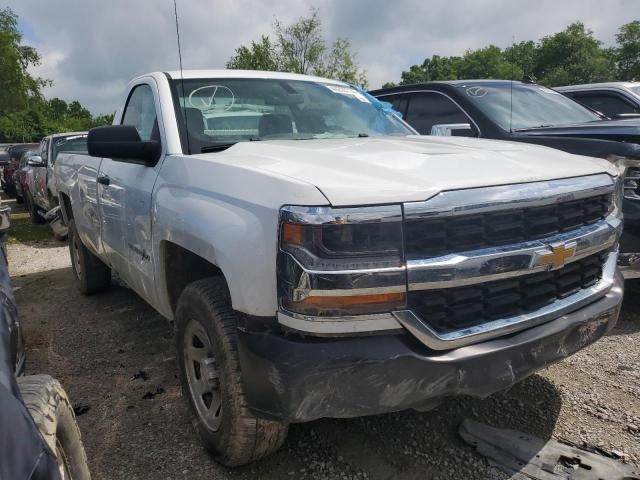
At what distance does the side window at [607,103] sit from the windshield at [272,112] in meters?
4.58

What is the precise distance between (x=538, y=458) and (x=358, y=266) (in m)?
1.37

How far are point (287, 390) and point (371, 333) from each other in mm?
356

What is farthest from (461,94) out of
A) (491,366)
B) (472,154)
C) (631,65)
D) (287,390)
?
(631,65)

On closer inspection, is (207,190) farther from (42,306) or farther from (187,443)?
(42,306)

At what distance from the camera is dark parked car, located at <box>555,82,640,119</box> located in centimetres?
680

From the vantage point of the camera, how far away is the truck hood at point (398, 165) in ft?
6.28

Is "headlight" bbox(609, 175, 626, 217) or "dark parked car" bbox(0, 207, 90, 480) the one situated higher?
"headlight" bbox(609, 175, 626, 217)

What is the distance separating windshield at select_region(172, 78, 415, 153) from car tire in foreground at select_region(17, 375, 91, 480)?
138cm

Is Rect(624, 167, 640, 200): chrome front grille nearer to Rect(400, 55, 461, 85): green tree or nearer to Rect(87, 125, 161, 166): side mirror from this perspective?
Rect(87, 125, 161, 166): side mirror

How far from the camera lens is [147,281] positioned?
3158 millimetres

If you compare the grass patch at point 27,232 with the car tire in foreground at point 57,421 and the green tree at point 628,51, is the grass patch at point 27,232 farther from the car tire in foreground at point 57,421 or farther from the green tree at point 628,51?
the green tree at point 628,51

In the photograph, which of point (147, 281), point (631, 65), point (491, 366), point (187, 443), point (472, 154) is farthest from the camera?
point (631, 65)

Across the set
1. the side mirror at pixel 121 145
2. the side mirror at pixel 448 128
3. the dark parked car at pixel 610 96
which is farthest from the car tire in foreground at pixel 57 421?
the dark parked car at pixel 610 96

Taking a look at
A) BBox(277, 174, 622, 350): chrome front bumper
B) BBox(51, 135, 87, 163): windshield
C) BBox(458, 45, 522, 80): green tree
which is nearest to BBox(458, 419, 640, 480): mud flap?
BBox(277, 174, 622, 350): chrome front bumper
